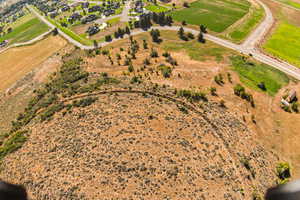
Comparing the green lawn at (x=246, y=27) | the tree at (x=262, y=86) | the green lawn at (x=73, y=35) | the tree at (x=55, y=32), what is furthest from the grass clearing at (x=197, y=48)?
the tree at (x=55, y=32)

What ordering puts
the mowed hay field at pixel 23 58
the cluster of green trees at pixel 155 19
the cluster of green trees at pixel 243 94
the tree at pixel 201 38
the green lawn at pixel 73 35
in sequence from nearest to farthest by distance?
the cluster of green trees at pixel 243 94
the tree at pixel 201 38
the mowed hay field at pixel 23 58
the green lawn at pixel 73 35
the cluster of green trees at pixel 155 19

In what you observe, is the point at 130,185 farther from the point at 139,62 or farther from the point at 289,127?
the point at 139,62

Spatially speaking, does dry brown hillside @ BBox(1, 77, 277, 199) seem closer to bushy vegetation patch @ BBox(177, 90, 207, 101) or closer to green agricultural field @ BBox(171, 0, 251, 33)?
bushy vegetation patch @ BBox(177, 90, 207, 101)

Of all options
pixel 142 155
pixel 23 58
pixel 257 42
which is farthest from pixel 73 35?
pixel 257 42

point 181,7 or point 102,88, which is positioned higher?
point 181,7

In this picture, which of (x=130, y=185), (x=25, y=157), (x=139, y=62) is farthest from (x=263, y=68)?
(x=25, y=157)

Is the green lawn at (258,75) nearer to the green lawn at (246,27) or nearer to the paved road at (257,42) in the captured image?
the paved road at (257,42)

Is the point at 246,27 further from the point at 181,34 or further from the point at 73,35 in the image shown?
the point at 73,35
